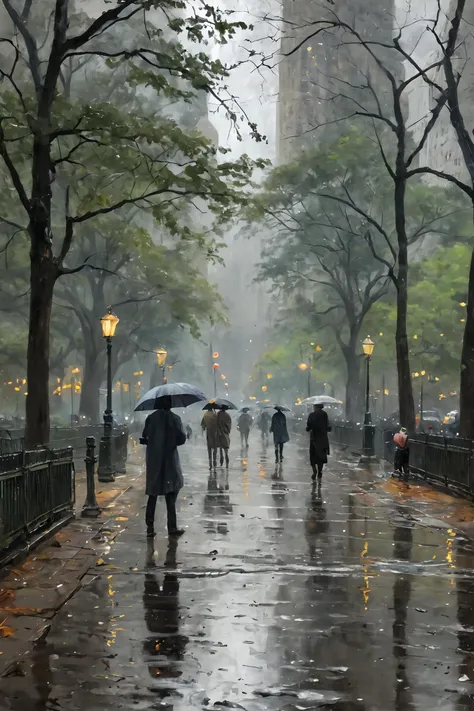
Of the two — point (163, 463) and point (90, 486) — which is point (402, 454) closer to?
point (90, 486)

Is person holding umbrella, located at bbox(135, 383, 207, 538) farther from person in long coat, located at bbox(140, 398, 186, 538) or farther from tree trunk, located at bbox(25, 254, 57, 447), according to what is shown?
tree trunk, located at bbox(25, 254, 57, 447)

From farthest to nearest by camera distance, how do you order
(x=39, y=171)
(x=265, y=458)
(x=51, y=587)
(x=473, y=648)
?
1. (x=265, y=458)
2. (x=39, y=171)
3. (x=51, y=587)
4. (x=473, y=648)

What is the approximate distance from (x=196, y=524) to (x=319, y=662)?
924cm

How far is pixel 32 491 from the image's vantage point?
1367cm

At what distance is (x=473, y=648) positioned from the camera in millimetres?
8156

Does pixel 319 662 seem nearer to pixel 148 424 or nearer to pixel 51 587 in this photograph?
pixel 51 587

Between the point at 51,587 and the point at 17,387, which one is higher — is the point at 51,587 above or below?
below

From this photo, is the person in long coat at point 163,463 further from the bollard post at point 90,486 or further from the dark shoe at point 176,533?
the bollard post at point 90,486

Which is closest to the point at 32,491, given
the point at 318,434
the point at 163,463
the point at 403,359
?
the point at 163,463

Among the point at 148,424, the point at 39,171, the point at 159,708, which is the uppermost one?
the point at 39,171

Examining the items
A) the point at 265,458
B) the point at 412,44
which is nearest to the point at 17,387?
the point at 265,458

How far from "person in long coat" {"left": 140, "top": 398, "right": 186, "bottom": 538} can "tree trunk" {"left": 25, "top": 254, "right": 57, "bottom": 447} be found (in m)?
5.21

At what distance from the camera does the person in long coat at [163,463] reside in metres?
15.3

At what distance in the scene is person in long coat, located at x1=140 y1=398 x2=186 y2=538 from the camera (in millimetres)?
15297
